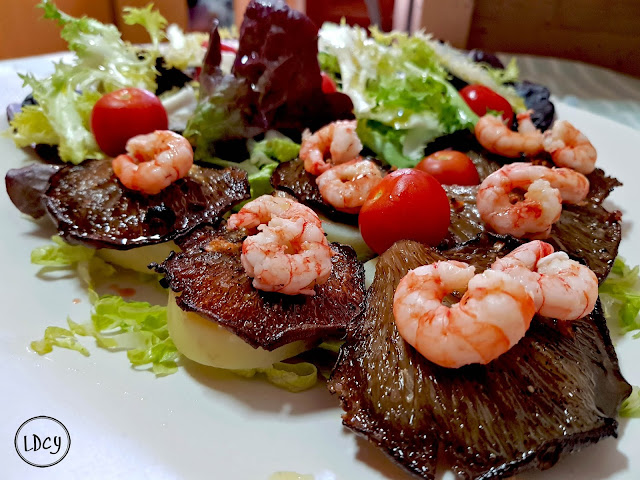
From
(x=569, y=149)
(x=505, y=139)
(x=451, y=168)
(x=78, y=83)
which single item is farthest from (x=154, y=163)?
(x=569, y=149)

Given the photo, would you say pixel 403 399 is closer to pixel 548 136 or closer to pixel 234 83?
pixel 548 136

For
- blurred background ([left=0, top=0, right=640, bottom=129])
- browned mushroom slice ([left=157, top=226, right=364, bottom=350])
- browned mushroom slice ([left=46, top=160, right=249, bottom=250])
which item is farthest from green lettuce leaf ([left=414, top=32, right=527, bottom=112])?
browned mushroom slice ([left=157, top=226, right=364, bottom=350])

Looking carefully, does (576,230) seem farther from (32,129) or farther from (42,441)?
(32,129)

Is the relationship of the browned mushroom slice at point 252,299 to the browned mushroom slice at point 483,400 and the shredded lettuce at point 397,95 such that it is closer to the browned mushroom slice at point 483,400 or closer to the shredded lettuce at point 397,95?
the browned mushroom slice at point 483,400

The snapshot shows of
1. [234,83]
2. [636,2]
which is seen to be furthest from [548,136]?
[636,2]

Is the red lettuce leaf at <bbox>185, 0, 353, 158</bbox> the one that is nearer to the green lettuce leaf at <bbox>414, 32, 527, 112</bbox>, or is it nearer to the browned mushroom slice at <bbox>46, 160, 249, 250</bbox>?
the browned mushroom slice at <bbox>46, 160, 249, 250</bbox>

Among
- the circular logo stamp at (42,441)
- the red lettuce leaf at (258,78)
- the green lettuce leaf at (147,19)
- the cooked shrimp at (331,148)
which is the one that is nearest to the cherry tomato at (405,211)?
the cooked shrimp at (331,148)
